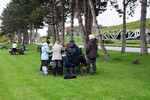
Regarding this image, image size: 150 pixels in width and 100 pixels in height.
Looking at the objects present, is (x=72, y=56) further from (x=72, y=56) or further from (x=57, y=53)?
(x=57, y=53)

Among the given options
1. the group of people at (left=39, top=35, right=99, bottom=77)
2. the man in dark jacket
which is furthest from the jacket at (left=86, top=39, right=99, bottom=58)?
the man in dark jacket

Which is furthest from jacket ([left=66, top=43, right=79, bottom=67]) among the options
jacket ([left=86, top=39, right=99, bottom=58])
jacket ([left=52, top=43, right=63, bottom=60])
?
jacket ([left=86, top=39, right=99, bottom=58])

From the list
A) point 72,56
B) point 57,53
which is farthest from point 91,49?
point 57,53

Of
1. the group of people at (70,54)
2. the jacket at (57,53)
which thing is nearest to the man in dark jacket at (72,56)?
the group of people at (70,54)

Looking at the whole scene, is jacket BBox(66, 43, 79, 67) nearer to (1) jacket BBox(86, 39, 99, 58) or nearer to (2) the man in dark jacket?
(2) the man in dark jacket

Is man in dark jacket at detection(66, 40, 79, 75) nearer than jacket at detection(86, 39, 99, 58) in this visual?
Yes

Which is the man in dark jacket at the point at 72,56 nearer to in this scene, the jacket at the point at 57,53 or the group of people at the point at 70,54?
the group of people at the point at 70,54

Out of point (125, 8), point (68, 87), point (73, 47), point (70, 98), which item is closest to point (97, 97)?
point (70, 98)

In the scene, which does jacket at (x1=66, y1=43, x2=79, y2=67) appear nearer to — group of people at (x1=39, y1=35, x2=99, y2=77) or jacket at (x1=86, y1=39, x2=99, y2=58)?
group of people at (x1=39, y1=35, x2=99, y2=77)

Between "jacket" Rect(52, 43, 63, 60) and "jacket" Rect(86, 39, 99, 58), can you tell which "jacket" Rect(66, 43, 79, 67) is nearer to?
"jacket" Rect(52, 43, 63, 60)

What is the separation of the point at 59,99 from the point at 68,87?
1.47 metres

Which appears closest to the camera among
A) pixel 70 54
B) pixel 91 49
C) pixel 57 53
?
pixel 70 54

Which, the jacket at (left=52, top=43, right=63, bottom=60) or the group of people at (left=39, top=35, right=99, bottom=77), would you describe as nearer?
the group of people at (left=39, top=35, right=99, bottom=77)

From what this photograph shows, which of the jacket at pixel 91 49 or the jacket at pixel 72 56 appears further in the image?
the jacket at pixel 91 49
